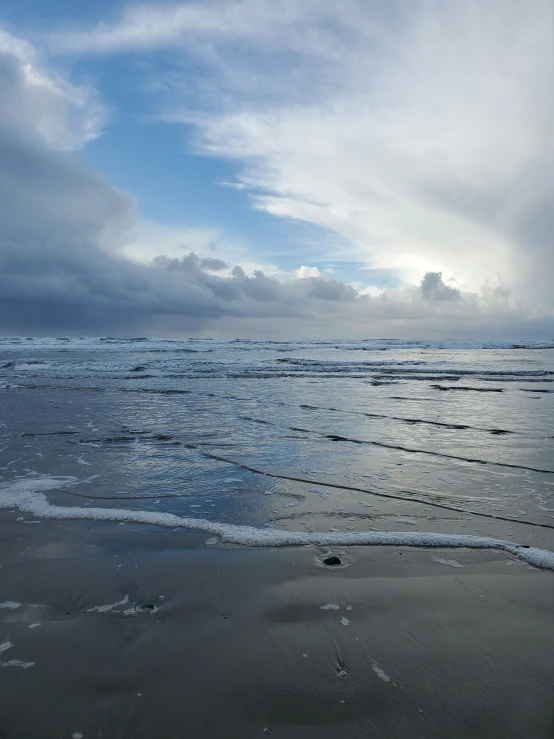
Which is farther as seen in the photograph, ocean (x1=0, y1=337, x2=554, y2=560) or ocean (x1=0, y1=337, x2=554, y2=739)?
ocean (x1=0, y1=337, x2=554, y2=560)

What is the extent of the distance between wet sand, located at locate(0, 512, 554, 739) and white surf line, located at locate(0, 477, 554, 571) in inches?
5.2

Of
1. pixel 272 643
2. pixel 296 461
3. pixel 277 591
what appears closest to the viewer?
pixel 272 643

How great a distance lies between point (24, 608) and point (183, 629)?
3.52 feet

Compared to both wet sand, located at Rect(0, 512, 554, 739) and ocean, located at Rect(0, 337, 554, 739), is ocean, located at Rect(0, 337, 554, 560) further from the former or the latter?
wet sand, located at Rect(0, 512, 554, 739)

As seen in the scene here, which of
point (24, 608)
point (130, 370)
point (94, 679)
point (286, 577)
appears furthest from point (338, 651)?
point (130, 370)

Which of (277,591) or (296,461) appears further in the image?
(296,461)

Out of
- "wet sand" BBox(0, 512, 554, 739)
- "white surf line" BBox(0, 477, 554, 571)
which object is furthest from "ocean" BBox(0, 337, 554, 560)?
"wet sand" BBox(0, 512, 554, 739)

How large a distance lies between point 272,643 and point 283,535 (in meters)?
1.43

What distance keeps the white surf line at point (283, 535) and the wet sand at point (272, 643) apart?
5.2 inches

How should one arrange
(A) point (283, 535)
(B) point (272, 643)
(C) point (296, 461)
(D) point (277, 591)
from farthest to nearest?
(C) point (296, 461), (A) point (283, 535), (D) point (277, 591), (B) point (272, 643)

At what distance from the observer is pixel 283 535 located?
3914 mm

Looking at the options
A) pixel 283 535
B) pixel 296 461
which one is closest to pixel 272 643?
pixel 283 535

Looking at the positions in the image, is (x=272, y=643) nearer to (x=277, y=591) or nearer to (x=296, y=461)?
(x=277, y=591)

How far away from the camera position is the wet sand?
1984 mm
